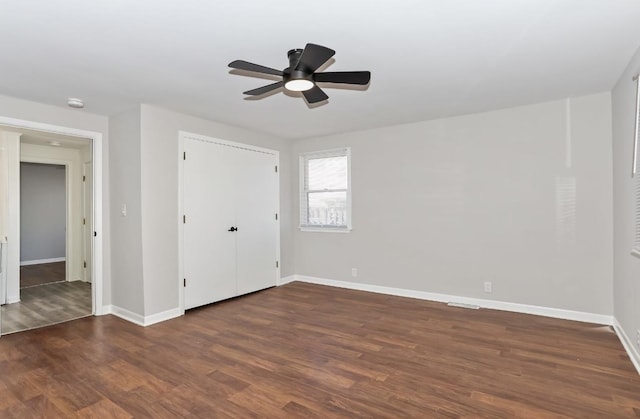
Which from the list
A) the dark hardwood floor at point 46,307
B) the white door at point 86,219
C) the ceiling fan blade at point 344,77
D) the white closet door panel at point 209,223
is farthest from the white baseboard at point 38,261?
the ceiling fan blade at point 344,77

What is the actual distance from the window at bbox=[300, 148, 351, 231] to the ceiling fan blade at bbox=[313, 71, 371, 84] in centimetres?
293

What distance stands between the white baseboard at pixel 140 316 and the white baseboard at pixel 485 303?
235 centimetres

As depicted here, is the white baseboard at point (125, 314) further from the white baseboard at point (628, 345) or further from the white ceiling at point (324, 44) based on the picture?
the white baseboard at point (628, 345)

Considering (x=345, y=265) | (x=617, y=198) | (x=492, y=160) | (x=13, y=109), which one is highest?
(x=13, y=109)

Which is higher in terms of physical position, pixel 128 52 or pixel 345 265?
pixel 128 52

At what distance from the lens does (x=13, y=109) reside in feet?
11.2

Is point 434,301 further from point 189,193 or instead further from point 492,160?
point 189,193

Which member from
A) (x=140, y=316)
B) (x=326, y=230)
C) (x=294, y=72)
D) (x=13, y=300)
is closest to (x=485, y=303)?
(x=326, y=230)

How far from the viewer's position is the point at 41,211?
26.2 feet

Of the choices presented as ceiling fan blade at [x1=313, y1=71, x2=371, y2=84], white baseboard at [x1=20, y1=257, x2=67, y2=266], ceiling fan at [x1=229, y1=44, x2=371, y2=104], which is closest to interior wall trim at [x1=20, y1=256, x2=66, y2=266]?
white baseboard at [x1=20, y1=257, x2=67, y2=266]

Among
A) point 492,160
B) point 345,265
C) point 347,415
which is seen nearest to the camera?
point 347,415

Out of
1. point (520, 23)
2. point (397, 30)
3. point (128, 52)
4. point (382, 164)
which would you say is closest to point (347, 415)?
point (397, 30)

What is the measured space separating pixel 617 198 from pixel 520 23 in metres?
2.28

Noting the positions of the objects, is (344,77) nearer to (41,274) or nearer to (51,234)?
(41,274)
